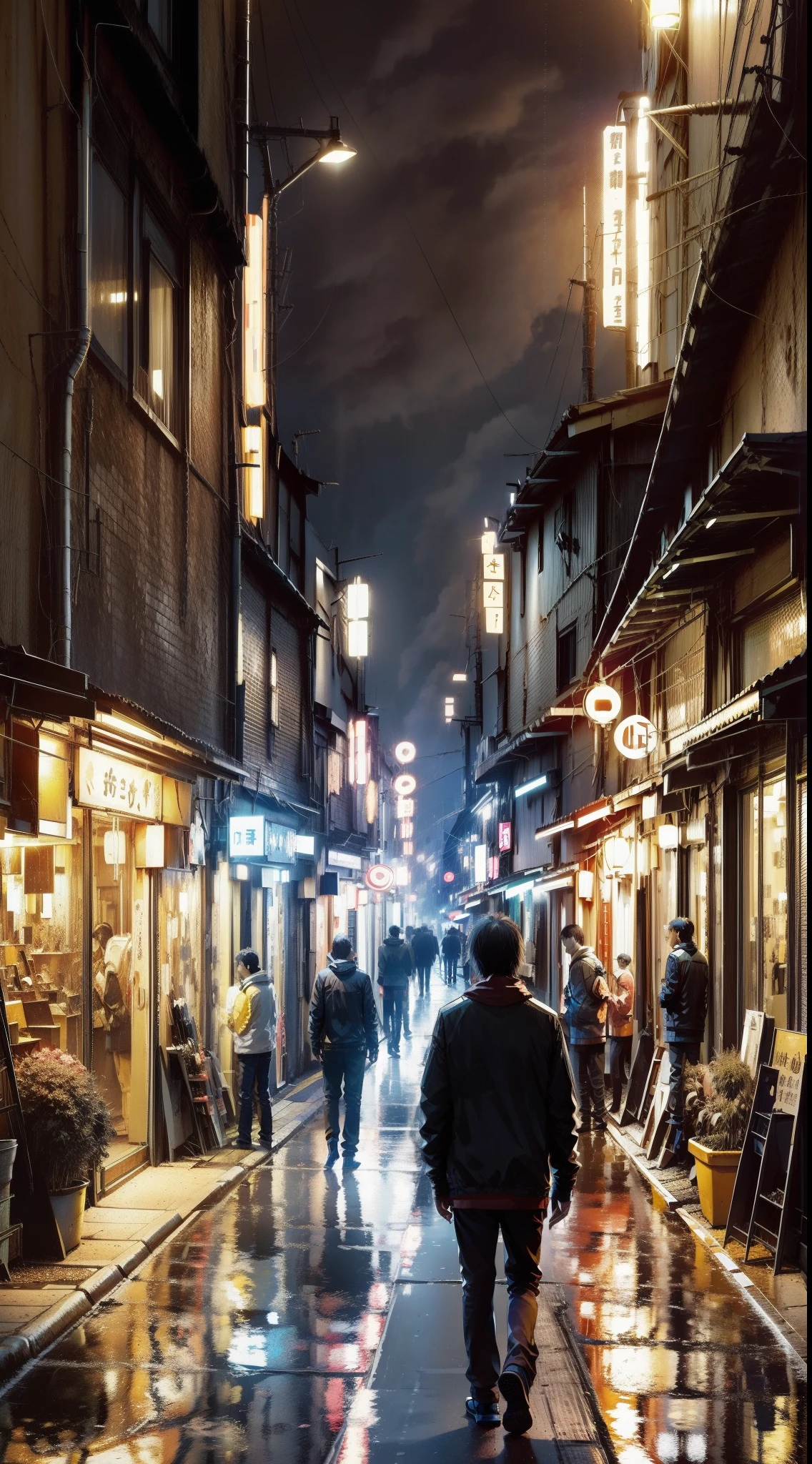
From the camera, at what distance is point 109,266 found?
13.2m

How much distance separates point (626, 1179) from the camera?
13.5 meters

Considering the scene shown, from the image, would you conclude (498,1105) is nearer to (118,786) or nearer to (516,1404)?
(516,1404)

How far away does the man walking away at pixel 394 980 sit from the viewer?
2820 centimetres

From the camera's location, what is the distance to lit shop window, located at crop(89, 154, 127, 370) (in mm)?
12633

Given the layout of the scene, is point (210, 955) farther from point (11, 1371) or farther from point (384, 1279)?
point (11, 1371)

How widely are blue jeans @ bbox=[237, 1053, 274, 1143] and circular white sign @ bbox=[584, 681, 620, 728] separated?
25.6 ft

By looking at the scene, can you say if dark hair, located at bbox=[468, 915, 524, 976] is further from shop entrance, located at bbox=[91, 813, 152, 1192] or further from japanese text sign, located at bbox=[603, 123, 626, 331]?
japanese text sign, located at bbox=[603, 123, 626, 331]

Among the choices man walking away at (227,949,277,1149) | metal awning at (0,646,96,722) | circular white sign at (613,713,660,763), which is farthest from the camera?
circular white sign at (613,713,660,763)

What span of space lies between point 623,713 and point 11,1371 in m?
16.3

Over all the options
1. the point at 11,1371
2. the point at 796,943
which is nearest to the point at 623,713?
the point at 796,943

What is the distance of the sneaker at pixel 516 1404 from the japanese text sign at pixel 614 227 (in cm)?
1899

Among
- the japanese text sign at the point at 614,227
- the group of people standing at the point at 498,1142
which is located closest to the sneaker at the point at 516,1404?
the group of people standing at the point at 498,1142

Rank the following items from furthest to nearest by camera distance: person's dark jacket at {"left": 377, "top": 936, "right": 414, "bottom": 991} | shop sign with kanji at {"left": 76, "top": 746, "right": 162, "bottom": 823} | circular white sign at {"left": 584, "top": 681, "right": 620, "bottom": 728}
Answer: person's dark jacket at {"left": 377, "top": 936, "right": 414, "bottom": 991} < circular white sign at {"left": 584, "top": 681, "right": 620, "bottom": 728} < shop sign with kanji at {"left": 76, "top": 746, "right": 162, "bottom": 823}

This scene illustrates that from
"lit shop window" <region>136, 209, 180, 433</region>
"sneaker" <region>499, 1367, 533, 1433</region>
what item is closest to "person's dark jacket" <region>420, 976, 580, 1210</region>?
"sneaker" <region>499, 1367, 533, 1433</region>
